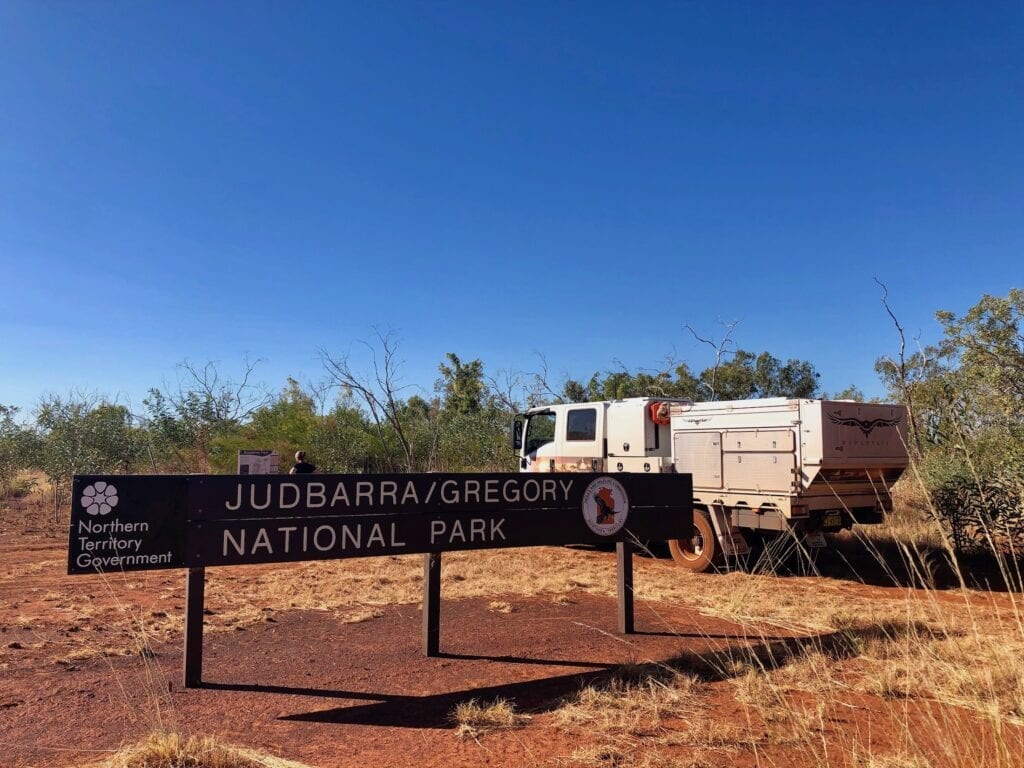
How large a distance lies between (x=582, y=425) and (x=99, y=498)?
9.54 metres

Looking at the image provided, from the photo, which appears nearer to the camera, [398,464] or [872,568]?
[872,568]

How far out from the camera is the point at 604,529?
6.72 m

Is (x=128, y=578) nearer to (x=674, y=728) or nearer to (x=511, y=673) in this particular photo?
(x=511, y=673)

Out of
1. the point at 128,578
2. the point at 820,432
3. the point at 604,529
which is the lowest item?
the point at 128,578

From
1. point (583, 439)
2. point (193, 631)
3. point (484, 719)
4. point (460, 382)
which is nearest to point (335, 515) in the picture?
point (193, 631)

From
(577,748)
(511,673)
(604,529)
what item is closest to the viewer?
(577,748)

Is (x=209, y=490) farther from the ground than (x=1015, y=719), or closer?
farther from the ground

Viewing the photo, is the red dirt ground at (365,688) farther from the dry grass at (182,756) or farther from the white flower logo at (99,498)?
the white flower logo at (99,498)

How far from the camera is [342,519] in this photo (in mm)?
5473

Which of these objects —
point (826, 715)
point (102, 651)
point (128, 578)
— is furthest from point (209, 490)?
point (128, 578)

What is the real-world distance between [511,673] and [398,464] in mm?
19695

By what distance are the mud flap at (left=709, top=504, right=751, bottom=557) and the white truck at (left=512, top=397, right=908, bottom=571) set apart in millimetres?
15

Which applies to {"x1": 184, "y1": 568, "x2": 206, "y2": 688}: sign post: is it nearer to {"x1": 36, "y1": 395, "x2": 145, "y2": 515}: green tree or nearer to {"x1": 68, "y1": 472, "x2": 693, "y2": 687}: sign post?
{"x1": 68, "y1": 472, "x2": 693, "y2": 687}: sign post

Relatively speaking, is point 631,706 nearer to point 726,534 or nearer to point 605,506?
point 605,506
